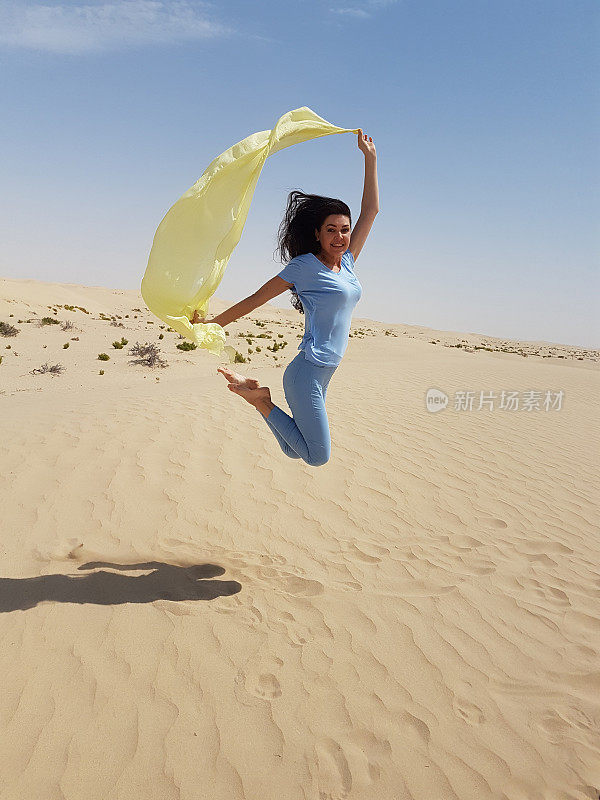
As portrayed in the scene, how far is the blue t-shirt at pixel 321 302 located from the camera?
10.8 feet

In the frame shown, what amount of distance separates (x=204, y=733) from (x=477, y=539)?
10.6ft


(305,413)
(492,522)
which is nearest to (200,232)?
(305,413)

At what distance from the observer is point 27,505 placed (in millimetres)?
5020

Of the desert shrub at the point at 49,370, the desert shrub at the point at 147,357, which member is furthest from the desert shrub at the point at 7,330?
the desert shrub at the point at 49,370

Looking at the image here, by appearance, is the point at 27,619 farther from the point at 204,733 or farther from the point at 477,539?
the point at 477,539

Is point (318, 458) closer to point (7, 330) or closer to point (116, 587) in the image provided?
point (116, 587)

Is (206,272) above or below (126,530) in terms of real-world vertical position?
above

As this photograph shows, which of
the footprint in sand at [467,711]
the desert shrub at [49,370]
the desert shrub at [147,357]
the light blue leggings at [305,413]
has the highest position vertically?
the light blue leggings at [305,413]

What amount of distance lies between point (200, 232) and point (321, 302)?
0.96 m

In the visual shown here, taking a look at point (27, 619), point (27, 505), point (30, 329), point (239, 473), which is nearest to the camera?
point (27, 619)

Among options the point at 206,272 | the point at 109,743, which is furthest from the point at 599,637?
the point at 206,272

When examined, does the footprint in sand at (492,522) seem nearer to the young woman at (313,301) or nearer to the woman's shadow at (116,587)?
the young woman at (313,301)

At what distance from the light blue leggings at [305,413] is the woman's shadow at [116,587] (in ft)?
4.11

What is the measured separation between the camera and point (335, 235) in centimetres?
334
